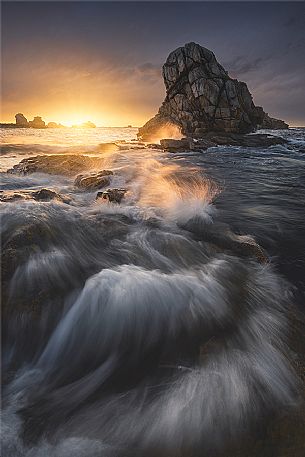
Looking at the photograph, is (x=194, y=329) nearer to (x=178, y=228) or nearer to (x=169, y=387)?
(x=169, y=387)

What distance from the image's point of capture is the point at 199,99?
163 feet

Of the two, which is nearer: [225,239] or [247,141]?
[225,239]

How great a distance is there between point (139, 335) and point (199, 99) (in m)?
53.2

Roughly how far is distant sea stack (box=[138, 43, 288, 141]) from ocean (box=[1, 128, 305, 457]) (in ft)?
137

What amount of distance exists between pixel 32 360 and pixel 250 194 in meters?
11.1

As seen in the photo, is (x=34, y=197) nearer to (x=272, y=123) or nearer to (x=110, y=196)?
(x=110, y=196)

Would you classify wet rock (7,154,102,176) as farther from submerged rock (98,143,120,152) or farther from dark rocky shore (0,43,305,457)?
submerged rock (98,143,120,152)

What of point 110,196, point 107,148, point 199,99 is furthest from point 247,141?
point 110,196

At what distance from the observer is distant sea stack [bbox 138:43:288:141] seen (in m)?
48.4

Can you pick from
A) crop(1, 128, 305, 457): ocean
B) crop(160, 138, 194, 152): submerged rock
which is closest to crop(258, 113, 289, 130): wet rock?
crop(160, 138, 194, 152): submerged rock

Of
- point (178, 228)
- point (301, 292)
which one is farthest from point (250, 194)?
Answer: point (301, 292)

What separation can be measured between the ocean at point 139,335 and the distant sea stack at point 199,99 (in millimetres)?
41863

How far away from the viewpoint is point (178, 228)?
7.08m

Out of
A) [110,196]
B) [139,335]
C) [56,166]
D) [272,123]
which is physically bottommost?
[139,335]
